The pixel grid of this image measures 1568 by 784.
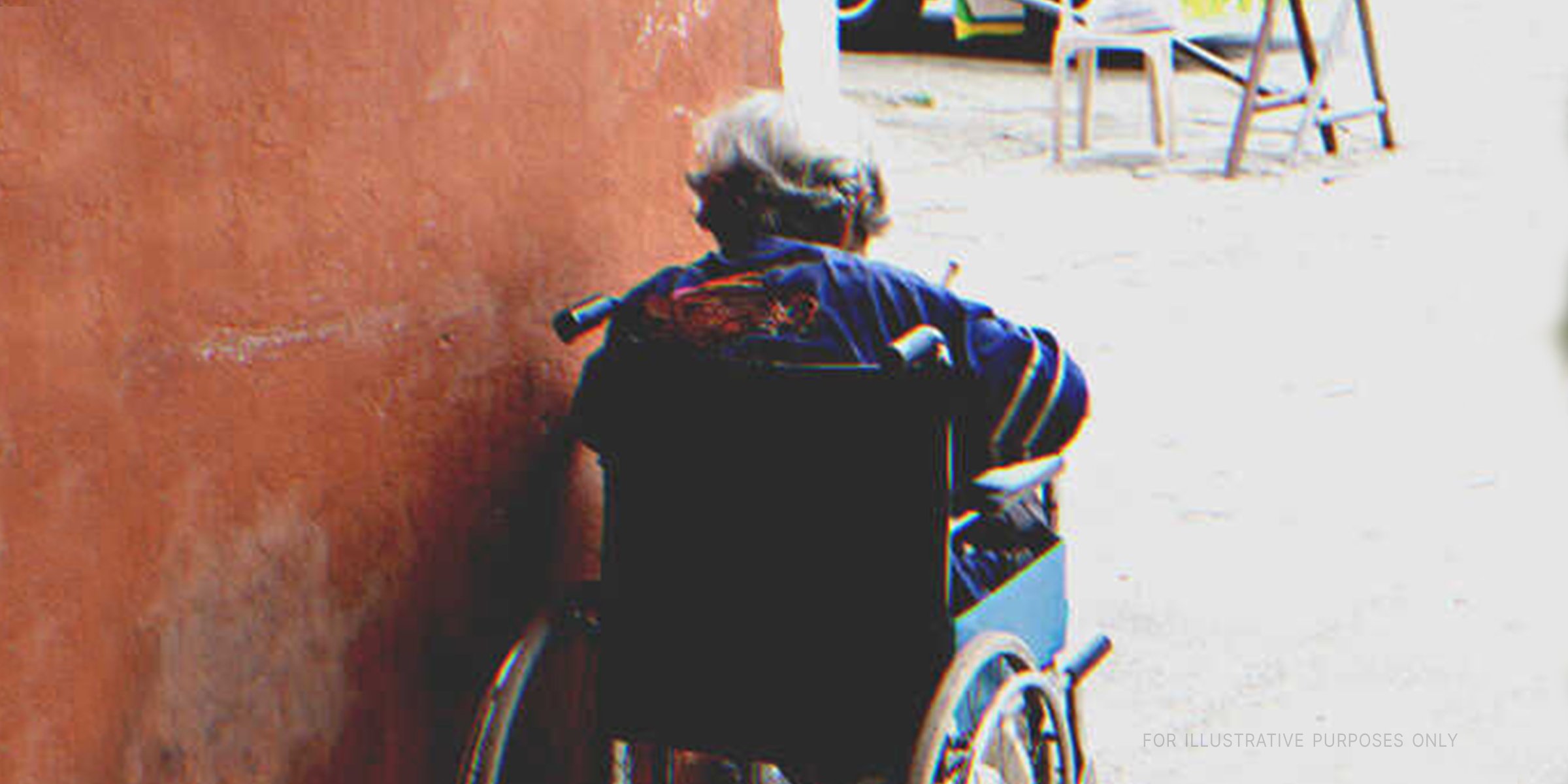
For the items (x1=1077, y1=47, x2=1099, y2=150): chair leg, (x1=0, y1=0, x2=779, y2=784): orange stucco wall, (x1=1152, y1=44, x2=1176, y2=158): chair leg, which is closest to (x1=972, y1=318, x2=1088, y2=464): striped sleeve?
(x1=0, y1=0, x2=779, y2=784): orange stucco wall

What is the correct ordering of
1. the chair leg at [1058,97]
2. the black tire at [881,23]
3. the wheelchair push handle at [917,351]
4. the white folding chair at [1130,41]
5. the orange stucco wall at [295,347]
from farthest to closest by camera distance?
the black tire at [881,23] → the chair leg at [1058,97] → the white folding chair at [1130,41] → the wheelchair push handle at [917,351] → the orange stucco wall at [295,347]

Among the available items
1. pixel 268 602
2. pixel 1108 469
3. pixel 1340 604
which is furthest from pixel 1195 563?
pixel 268 602

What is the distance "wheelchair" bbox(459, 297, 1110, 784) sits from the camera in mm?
2221

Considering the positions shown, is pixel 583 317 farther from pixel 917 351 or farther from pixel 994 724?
pixel 994 724

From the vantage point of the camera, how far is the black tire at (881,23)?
12.9 meters

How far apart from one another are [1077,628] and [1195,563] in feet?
1.58

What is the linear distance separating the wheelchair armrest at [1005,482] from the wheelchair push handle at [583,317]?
512 millimetres

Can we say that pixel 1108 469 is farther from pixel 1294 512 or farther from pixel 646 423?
pixel 646 423

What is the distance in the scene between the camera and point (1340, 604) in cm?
409

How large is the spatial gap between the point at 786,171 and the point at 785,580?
1.72ft

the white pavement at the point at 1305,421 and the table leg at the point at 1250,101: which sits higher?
the table leg at the point at 1250,101

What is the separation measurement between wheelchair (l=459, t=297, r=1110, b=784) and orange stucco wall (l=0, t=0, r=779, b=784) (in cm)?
18

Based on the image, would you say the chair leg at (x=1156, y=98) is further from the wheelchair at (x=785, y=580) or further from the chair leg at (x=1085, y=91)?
the wheelchair at (x=785, y=580)

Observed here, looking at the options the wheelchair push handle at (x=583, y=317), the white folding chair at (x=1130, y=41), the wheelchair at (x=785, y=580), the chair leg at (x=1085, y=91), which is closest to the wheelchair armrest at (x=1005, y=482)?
the wheelchair at (x=785, y=580)
